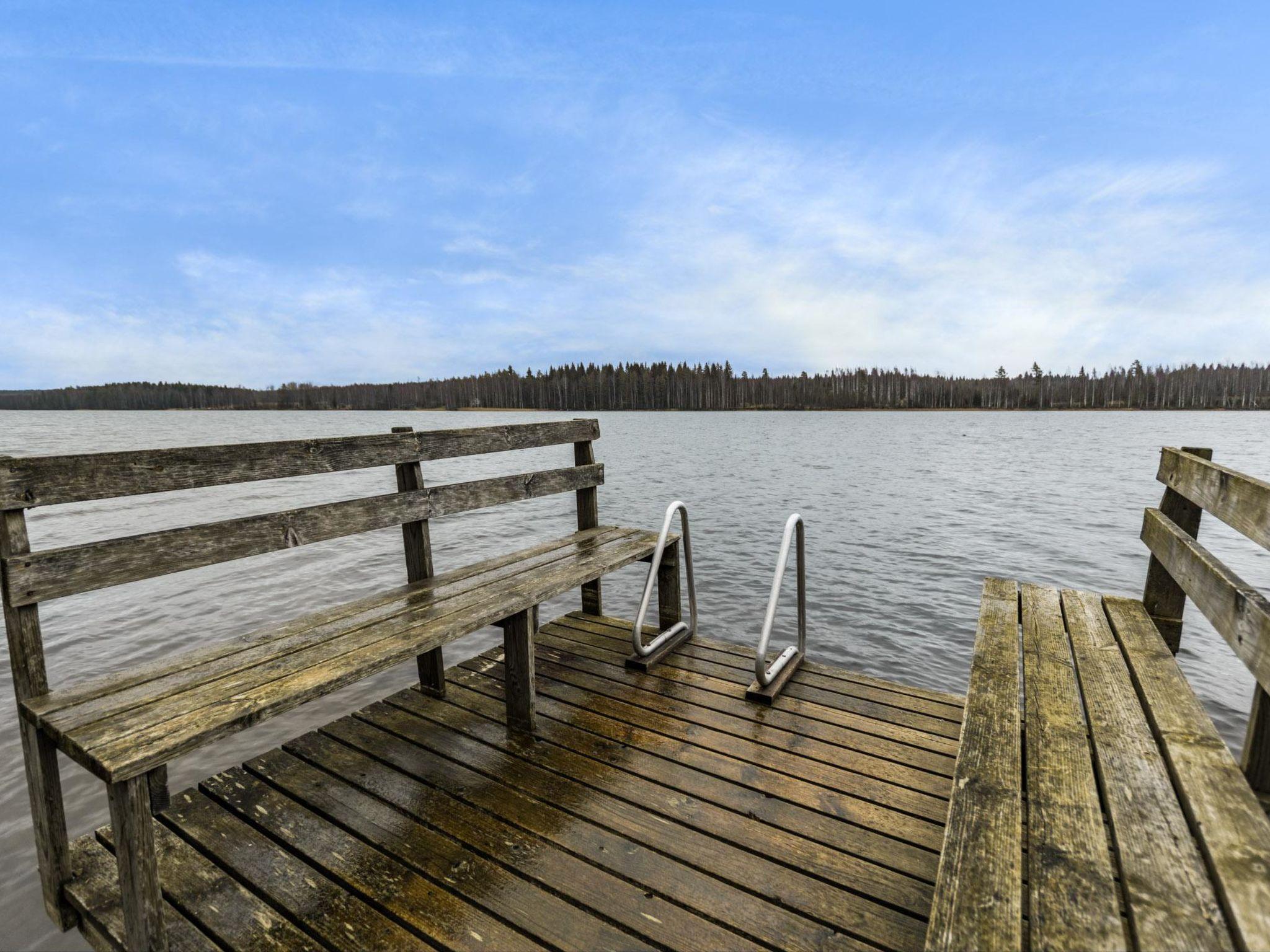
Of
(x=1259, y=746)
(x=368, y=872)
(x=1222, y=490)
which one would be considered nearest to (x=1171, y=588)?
(x=1259, y=746)

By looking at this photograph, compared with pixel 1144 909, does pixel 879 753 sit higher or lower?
lower

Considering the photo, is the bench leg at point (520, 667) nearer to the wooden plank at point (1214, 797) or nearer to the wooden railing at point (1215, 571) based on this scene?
the wooden plank at point (1214, 797)

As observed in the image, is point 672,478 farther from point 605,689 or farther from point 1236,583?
point 1236,583

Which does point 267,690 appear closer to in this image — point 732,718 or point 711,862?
point 711,862

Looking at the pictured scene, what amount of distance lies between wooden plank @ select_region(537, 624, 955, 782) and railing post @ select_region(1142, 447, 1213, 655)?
157cm

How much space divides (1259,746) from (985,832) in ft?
7.63

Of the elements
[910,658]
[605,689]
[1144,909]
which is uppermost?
[1144,909]

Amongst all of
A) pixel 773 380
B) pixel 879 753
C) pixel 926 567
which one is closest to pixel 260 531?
pixel 879 753

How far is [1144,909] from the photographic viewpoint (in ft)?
4.61

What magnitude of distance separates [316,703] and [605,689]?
341 centimetres

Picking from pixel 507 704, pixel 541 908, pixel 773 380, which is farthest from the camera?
pixel 773 380

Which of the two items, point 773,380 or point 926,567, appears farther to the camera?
point 773,380

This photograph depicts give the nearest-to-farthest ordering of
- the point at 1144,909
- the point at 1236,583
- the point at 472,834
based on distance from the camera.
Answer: the point at 1144,909, the point at 1236,583, the point at 472,834

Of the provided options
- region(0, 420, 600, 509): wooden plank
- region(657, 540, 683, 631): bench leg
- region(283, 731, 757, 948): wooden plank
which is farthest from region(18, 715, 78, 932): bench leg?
region(657, 540, 683, 631): bench leg
